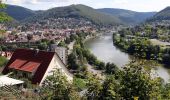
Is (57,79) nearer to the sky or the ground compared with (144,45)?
nearer to the ground

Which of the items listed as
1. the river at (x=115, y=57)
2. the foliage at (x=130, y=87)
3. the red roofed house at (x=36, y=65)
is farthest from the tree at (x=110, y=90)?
the river at (x=115, y=57)

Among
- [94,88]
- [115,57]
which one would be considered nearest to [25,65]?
[94,88]

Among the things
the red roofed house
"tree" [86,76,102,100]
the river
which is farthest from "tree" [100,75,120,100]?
the river

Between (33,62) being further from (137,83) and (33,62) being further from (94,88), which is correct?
(137,83)

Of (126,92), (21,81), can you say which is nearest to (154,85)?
(126,92)

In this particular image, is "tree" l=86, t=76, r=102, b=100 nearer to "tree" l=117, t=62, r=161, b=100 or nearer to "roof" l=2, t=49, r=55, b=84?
"tree" l=117, t=62, r=161, b=100

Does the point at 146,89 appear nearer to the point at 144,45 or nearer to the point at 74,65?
the point at 144,45

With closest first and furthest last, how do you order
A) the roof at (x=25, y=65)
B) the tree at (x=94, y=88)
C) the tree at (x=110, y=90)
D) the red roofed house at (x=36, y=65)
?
the tree at (x=110, y=90) → the tree at (x=94, y=88) → the red roofed house at (x=36, y=65) → the roof at (x=25, y=65)

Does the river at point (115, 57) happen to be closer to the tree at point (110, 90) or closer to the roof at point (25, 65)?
the roof at point (25, 65)
